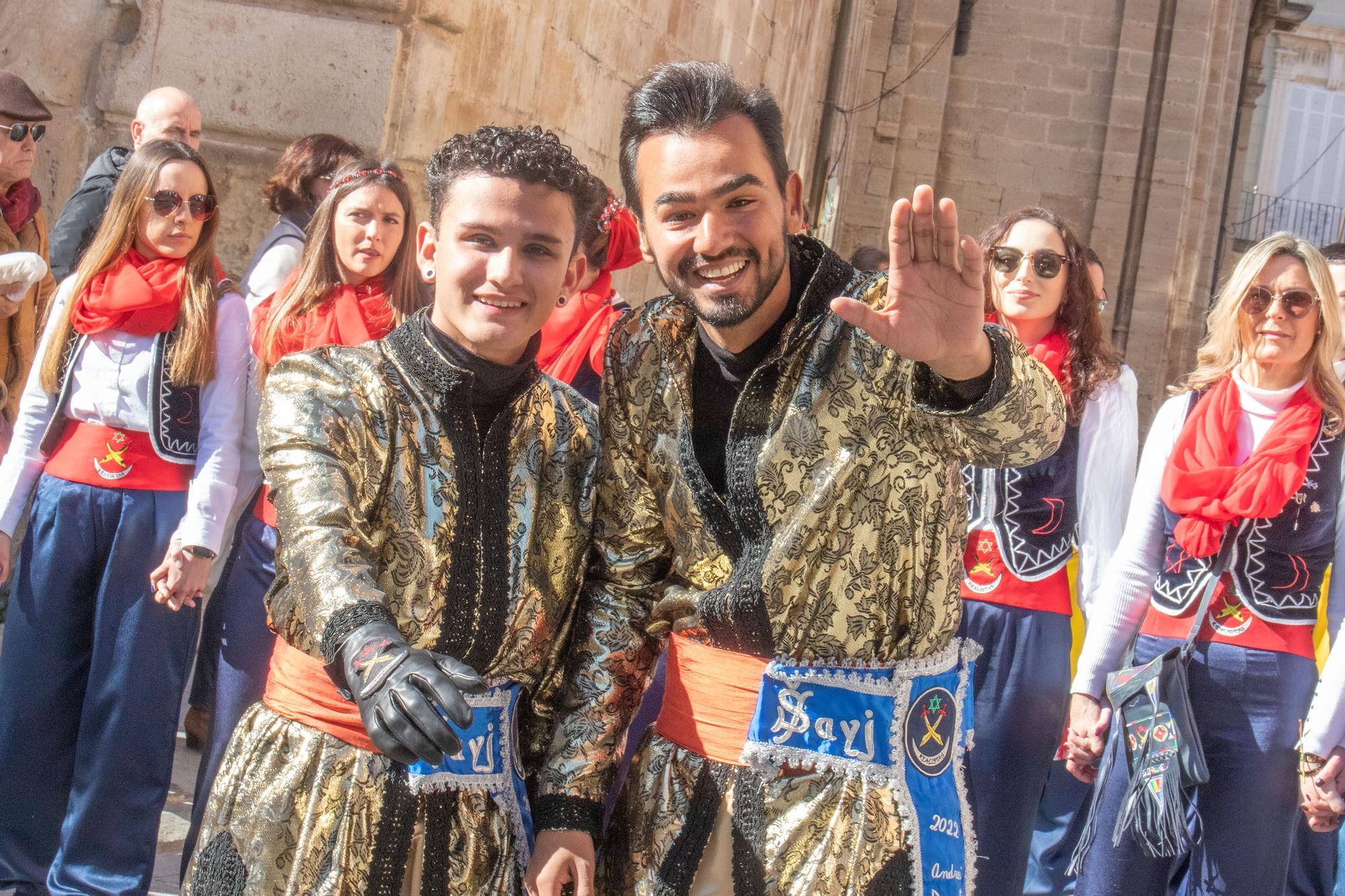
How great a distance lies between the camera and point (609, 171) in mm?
7902

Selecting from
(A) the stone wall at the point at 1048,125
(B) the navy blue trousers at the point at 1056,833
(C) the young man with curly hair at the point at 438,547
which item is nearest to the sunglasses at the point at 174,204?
(C) the young man with curly hair at the point at 438,547

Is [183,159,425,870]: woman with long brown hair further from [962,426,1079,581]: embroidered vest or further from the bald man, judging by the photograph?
[962,426,1079,581]: embroidered vest

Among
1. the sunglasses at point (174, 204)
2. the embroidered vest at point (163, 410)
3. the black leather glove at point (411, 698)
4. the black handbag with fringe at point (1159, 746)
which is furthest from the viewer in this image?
the sunglasses at point (174, 204)

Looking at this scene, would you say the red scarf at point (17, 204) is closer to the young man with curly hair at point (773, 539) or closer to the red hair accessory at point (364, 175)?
the red hair accessory at point (364, 175)

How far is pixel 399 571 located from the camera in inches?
79.8

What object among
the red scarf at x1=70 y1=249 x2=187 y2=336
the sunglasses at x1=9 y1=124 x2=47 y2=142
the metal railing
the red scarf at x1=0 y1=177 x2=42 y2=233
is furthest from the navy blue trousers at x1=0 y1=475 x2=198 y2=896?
the metal railing

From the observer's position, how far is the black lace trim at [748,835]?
1.94 metres

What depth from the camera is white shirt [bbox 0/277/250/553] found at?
363 cm

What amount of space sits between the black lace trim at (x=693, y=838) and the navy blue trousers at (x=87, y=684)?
6.94ft

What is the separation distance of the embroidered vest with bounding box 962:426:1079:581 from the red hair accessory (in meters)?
1.90

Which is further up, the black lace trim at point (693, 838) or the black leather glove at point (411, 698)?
the black leather glove at point (411, 698)

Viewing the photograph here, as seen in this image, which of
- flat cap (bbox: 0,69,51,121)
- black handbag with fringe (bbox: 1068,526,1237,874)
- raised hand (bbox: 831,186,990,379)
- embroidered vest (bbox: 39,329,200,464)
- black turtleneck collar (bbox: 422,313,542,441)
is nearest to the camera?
raised hand (bbox: 831,186,990,379)

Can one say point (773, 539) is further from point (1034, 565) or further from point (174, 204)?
point (174, 204)

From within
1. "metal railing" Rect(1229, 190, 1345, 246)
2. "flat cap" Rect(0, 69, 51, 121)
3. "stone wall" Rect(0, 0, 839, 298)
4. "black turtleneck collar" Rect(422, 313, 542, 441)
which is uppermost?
"metal railing" Rect(1229, 190, 1345, 246)
